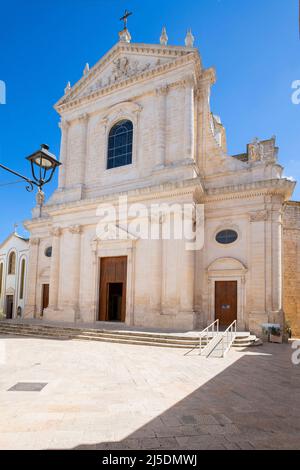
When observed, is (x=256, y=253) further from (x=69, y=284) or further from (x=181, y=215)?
(x=69, y=284)

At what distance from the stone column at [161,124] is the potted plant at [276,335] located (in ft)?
32.5

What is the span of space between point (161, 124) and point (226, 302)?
10469 millimetres

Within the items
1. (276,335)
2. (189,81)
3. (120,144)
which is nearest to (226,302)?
(276,335)

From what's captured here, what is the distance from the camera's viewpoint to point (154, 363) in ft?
30.1

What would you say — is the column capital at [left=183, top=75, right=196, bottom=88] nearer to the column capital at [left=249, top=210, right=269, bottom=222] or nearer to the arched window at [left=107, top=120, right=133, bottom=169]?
the arched window at [left=107, top=120, right=133, bottom=169]

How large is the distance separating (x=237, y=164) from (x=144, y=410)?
14.7 metres

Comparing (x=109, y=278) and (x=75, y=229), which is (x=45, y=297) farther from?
(x=109, y=278)

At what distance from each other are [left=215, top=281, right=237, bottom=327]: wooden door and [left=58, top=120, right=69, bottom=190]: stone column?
12468mm

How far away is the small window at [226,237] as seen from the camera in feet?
54.4

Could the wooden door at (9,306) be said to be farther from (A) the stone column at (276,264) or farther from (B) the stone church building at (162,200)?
(A) the stone column at (276,264)

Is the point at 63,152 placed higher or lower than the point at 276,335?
higher

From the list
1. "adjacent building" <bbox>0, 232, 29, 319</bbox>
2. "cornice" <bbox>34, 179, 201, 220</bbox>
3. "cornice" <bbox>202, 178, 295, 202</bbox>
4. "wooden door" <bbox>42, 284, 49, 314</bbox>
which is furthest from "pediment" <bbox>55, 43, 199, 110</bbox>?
"wooden door" <bbox>42, 284, 49, 314</bbox>

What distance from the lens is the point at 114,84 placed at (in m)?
20.4

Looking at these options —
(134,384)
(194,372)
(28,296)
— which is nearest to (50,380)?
(134,384)
